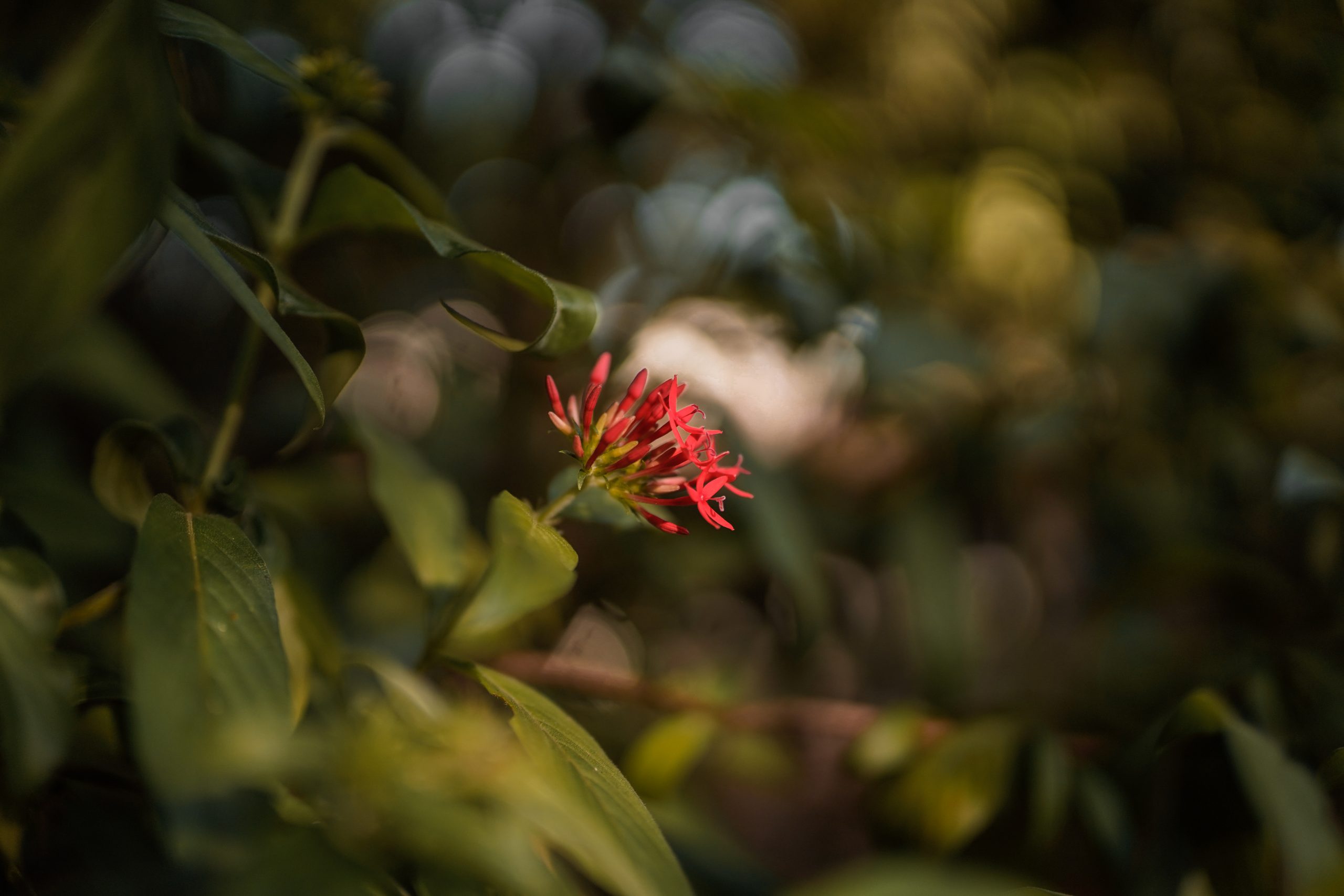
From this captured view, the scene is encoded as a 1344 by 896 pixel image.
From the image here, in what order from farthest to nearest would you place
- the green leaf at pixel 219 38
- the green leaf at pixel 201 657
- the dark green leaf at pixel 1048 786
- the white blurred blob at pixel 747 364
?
the white blurred blob at pixel 747 364 → the dark green leaf at pixel 1048 786 → the green leaf at pixel 219 38 → the green leaf at pixel 201 657

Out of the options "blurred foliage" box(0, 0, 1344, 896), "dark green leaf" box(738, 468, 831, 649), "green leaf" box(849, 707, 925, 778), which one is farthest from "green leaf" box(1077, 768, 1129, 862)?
"dark green leaf" box(738, 468, 831, 649)

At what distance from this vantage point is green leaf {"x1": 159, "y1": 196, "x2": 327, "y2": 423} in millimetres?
255

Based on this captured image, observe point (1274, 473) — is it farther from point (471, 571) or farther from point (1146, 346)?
point (471, 571)

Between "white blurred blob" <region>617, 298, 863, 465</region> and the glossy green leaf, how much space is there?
0.78ft

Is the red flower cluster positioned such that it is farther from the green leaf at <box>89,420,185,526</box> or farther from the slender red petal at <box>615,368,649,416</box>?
the green leaf at <box>89,420,185,526</box>

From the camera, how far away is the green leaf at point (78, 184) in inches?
8.1

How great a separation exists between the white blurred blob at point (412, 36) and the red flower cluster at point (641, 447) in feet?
2.31

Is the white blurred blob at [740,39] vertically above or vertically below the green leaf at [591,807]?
above

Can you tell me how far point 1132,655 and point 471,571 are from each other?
1.98ft

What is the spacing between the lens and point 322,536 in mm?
656

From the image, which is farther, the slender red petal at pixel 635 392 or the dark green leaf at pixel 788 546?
the dark green leaf at pixel 788 546

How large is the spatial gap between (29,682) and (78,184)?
0.16m

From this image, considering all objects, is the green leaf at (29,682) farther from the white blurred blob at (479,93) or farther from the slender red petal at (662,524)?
the white blurred blob at (479,93)

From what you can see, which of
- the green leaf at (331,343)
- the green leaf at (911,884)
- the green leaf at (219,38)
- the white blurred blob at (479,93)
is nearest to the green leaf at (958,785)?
the green leaf at (911,884)
